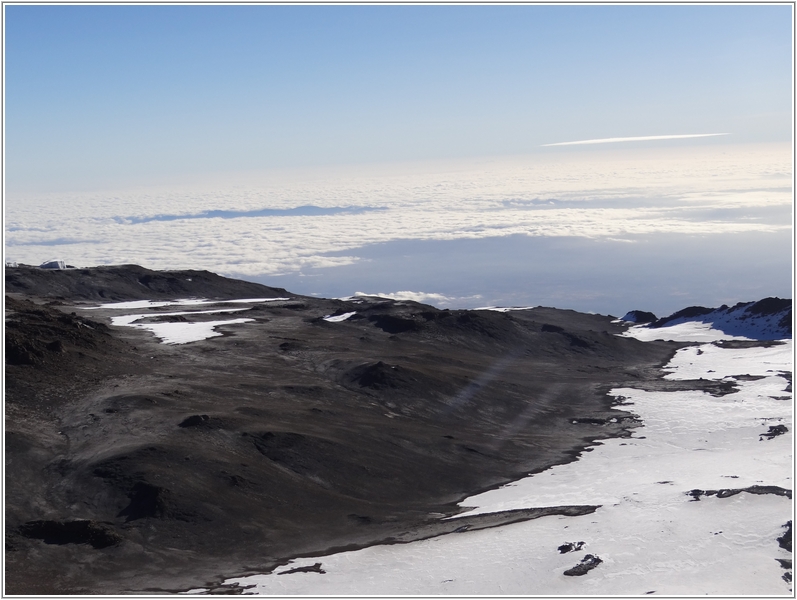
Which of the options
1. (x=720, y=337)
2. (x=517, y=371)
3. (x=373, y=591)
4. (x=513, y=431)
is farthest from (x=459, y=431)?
(x=720, y=337)

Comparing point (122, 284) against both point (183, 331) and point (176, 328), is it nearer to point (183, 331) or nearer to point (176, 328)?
point (176, 328)

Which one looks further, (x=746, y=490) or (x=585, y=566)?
(x=746, y=490)

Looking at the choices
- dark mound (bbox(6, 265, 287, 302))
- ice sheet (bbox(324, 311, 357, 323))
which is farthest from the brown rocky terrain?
dark mound (bbox(6, 265, 287, 302))

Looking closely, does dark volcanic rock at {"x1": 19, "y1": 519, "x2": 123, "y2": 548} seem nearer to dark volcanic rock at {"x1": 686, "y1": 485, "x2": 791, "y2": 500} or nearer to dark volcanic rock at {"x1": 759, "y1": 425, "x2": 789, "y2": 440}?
dark volcanic rock at {"x1": 686, "y1": 485, "x2": 791, "y2": 500}

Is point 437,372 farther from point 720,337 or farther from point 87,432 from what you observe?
point 720,337

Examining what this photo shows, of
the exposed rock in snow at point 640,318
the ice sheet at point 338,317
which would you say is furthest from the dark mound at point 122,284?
the exposed rock in snow at point 640,318

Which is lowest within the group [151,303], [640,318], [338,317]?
[640,318]

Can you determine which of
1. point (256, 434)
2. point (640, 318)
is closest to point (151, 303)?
point (256, 434)
